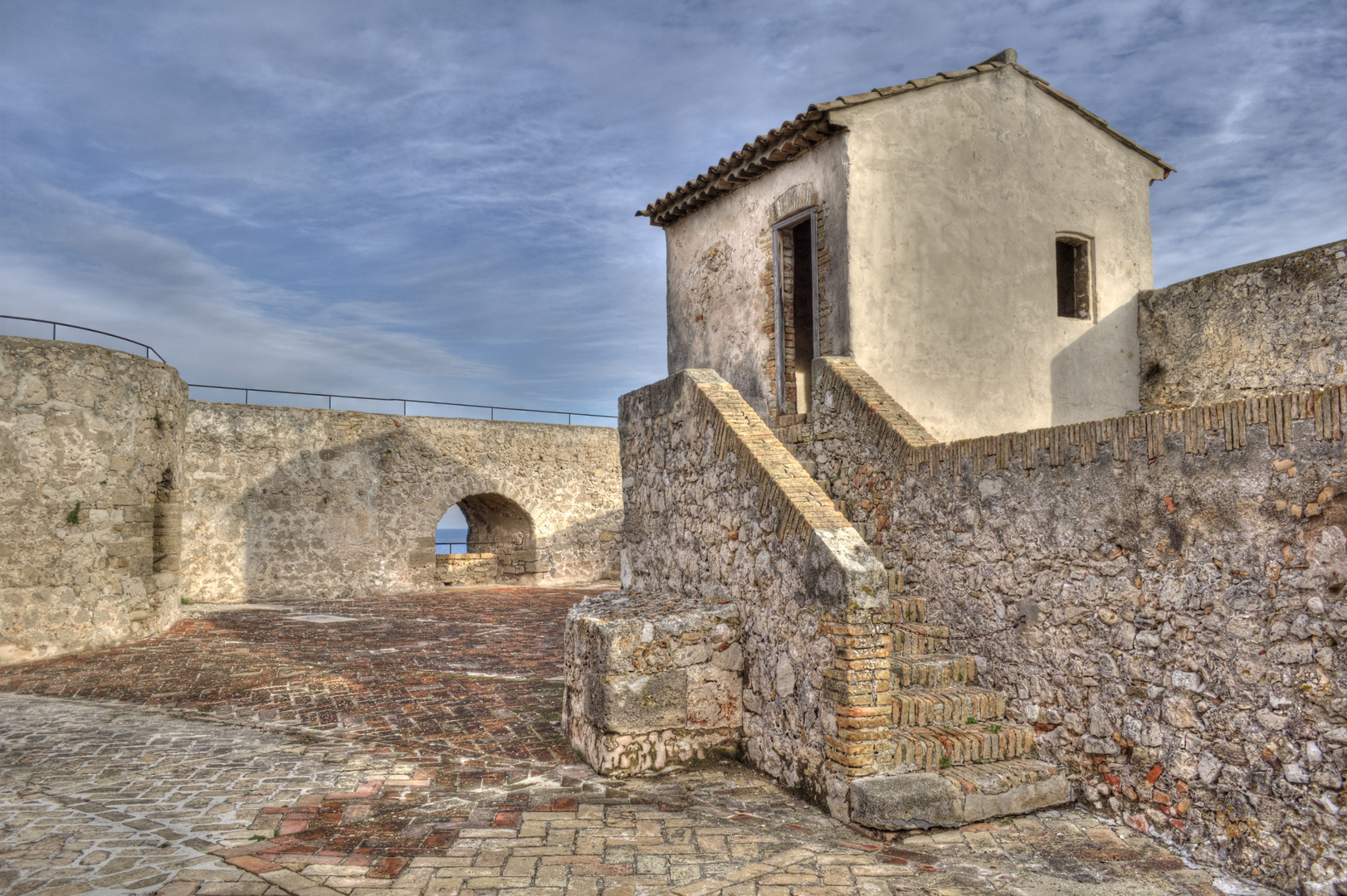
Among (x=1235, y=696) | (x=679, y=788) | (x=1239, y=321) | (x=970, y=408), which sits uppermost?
(x=1239, y=321)

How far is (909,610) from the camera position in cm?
604

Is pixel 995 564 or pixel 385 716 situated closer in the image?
pixel 995 564

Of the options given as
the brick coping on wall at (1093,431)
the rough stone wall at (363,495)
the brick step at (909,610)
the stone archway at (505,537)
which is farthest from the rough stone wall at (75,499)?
the brick step at (909,610)

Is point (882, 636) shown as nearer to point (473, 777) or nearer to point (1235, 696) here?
point (1235, 696)

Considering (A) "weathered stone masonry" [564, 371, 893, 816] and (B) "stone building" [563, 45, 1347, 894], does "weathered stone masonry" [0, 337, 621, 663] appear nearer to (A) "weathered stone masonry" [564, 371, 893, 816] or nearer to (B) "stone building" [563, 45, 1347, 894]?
(B) "stone building" [563, 45, 1347, 894]

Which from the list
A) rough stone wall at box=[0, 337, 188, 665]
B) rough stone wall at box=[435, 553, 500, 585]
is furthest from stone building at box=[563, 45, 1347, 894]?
rough stone wall at box=[435, 553, 500, 585]

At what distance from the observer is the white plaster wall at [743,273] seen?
8.52 m

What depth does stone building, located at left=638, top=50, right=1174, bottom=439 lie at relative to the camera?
8500 millimetres

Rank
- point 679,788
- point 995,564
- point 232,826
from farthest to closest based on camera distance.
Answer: point 995,564 → point 679,788 → point 232,826

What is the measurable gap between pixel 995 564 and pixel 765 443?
5.36 ft

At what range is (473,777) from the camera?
17.3 ft

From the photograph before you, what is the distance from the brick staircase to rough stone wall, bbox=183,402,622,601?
458 inches

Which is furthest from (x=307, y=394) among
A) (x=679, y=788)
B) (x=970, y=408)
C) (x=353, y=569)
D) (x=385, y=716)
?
(x=679, y=788)

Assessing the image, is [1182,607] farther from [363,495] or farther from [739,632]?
[363,495]
